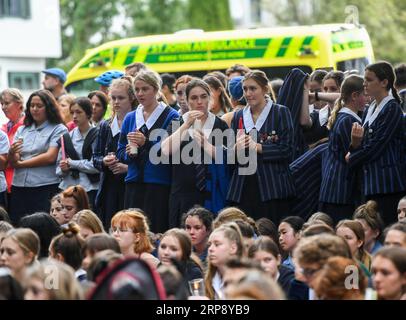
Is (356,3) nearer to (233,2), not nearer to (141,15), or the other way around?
(141,15)

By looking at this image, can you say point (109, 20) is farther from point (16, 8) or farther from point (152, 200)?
point (152, 200)

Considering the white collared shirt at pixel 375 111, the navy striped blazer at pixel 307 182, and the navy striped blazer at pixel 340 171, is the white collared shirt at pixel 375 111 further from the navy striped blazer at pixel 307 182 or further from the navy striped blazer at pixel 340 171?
the navy striped blazer at pixel 307 182

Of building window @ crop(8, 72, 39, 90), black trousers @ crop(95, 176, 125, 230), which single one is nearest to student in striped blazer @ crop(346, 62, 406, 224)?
black trousers @ crop(95, 176, 125, 230)

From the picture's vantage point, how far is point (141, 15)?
139 ft

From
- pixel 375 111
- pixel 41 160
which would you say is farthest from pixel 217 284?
pixel 41 160

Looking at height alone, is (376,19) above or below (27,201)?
above

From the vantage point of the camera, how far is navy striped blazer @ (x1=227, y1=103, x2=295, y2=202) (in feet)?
37.9

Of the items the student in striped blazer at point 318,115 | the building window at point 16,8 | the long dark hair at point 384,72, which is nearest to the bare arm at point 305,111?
the student in striped blazer at point 318,115

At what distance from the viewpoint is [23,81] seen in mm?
34719

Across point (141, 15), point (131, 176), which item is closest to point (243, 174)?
point (131, 176)

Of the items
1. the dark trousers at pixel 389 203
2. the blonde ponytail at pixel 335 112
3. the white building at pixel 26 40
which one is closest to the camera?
the dark trousers at pixel 389 203

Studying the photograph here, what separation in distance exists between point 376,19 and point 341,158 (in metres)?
32.5

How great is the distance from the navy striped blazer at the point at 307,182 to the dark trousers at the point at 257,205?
243mm

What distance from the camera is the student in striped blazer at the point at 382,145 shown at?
36.4 ft
